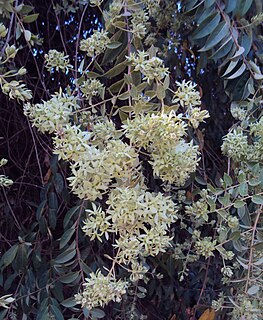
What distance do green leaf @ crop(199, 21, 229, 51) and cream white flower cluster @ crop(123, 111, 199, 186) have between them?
32 cm

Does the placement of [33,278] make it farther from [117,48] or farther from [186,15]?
[186,15]

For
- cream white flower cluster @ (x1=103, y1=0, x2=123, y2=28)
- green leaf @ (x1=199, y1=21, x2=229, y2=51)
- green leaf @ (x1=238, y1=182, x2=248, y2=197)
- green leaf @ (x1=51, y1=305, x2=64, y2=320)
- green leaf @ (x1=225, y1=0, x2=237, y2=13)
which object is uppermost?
cream white flower cluster @ (x1=103, y1=0, x2=123, y2=28)

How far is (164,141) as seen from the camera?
0.63 meters

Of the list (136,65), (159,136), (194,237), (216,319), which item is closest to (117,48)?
(136,65)

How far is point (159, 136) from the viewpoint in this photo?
24.8 inches

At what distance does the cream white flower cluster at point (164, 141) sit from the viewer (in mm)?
625

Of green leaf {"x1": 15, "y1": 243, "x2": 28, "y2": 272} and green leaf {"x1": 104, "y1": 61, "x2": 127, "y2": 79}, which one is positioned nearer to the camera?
green leaf {"x1": 104, "y1": 61, "x2": 127, "y2": 79}

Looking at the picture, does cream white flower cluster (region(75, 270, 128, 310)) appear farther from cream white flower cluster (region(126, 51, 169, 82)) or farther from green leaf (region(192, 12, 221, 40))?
green leaf (region(192, 12, 221, 40))

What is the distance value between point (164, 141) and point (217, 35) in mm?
391

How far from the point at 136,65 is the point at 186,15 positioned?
332 millimetres

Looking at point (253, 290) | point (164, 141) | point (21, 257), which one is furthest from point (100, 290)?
point (21, 257)

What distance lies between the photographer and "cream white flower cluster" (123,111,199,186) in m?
0.62

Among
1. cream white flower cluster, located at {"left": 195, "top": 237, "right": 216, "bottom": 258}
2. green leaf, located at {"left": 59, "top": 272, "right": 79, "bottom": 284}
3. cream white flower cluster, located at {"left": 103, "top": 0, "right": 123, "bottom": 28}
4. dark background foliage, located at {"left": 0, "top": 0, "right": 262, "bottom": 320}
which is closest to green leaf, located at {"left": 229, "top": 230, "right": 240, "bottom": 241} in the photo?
cream white flower cluster, located at {"left": 195, "top": 237, "right": 216, "bottom": 258}

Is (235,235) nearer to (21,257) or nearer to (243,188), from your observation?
(243,188)
